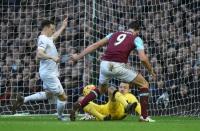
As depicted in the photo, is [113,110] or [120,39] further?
[113,110]

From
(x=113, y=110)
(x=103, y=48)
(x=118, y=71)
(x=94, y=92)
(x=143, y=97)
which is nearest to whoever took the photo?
(x=143, y=97)

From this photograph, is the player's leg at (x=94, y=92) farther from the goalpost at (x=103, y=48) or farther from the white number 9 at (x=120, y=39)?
the goalpost at (x=103, y=48)

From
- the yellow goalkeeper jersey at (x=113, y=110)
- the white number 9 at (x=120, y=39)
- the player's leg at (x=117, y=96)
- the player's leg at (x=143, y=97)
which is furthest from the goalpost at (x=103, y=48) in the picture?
the player's leg at (x=143, y=97)

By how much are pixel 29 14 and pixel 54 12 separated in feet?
2.25

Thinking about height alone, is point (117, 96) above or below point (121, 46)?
below

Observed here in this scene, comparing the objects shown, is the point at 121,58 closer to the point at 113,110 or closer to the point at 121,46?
the point at 121,46

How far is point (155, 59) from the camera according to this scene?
1694 centimetres

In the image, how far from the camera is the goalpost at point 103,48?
16359 mm

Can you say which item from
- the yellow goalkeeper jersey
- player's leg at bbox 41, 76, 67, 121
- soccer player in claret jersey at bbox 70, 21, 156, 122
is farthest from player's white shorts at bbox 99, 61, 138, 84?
the yellow goalkeeper jersey

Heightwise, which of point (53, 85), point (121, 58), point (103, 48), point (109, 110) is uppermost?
point (103, 48)

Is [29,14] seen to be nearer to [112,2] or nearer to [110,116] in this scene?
[112,2]

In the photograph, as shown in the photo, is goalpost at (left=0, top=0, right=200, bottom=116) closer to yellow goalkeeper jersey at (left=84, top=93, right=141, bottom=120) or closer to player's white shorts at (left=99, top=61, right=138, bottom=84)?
yellow goalkeeper jersey at (left=84, top=93, right=141, bottom=120)

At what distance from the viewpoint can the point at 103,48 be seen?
17.1 meters

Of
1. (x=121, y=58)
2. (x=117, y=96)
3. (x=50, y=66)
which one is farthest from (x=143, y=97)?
(x=50, y=66)
